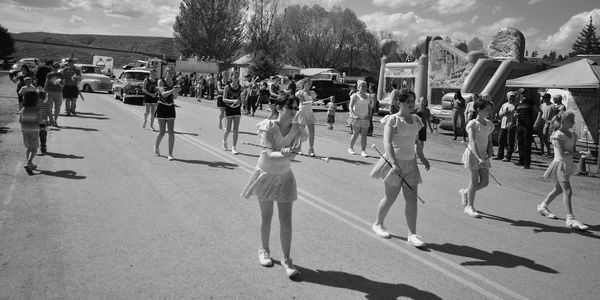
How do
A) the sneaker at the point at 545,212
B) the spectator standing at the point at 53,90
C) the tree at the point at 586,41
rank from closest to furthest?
the sneaker at the point at 545,212 < the spectator standing at the point at 53,90 < the tree at the point at 586,41

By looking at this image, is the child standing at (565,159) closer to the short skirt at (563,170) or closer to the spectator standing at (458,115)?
the short skirt at (563,170)

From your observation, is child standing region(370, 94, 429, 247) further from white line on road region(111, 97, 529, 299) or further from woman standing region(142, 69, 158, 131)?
woman standing region(142, 69, 158, 131)

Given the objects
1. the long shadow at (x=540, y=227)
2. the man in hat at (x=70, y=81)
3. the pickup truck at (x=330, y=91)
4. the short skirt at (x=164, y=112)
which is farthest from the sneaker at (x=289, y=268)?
the pickup truck at (x=330, y=91)

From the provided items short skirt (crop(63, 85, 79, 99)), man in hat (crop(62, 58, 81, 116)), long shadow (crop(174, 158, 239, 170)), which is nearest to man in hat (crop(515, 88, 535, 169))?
long shadow (crop(174, 158, 239, 170))

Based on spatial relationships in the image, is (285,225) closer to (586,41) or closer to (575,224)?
(575,224)

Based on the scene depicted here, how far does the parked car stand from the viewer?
81.5 ft

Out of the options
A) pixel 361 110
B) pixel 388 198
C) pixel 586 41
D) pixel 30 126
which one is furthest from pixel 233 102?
pixel 586 41

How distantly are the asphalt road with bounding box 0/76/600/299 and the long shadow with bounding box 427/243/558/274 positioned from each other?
0.02m

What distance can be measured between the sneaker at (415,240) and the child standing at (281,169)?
5.60ft

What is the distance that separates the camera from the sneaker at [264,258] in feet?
15.5

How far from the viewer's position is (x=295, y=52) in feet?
251

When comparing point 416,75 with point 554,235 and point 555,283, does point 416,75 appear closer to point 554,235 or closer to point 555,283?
point 554,235

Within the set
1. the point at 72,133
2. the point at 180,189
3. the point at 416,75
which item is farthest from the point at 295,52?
the point at 180,189

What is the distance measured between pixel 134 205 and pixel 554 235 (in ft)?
19.2
